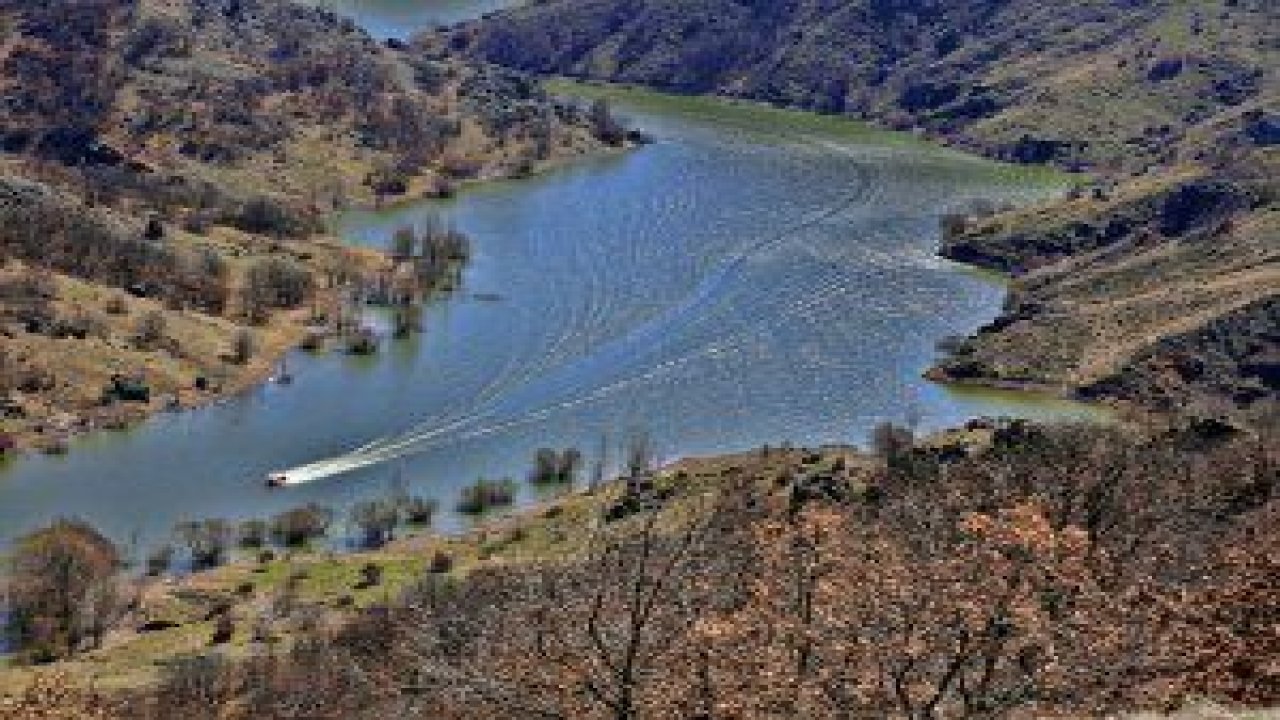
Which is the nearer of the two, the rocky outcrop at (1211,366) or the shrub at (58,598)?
the shrub at (58,598)

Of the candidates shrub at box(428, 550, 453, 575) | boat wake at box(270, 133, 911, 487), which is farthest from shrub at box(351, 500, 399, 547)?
boat wake at box(270, 133, 911, 487)

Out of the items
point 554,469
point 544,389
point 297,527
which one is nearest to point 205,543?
point 297,527

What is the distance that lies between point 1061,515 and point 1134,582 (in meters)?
20.9

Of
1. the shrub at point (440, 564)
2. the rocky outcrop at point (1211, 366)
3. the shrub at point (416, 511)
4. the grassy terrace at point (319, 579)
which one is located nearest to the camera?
the grassy terrace at point (319, 579)

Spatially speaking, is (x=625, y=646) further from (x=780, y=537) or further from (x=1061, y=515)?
(x=1061, y=515)

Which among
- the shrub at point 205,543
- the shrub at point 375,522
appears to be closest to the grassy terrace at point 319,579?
the shrub at point 375,522

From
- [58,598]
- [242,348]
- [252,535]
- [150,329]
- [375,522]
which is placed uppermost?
[150,329]

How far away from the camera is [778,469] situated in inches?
5728

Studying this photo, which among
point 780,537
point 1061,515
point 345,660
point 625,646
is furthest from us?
point 345,660

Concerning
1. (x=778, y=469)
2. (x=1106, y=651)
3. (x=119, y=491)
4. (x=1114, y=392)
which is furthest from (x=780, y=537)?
(x=1114, y=392)

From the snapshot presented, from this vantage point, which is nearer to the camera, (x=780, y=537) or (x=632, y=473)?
(x=780, y=537)

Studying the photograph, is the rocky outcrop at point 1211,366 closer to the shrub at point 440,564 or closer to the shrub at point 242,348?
the shrub at point 440,564

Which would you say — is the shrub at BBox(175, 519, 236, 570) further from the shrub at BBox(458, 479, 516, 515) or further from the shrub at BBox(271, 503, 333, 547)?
the shrub at BBox(458, 479, 516, 515)

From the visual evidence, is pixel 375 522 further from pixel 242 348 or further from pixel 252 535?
pixel 242 348
